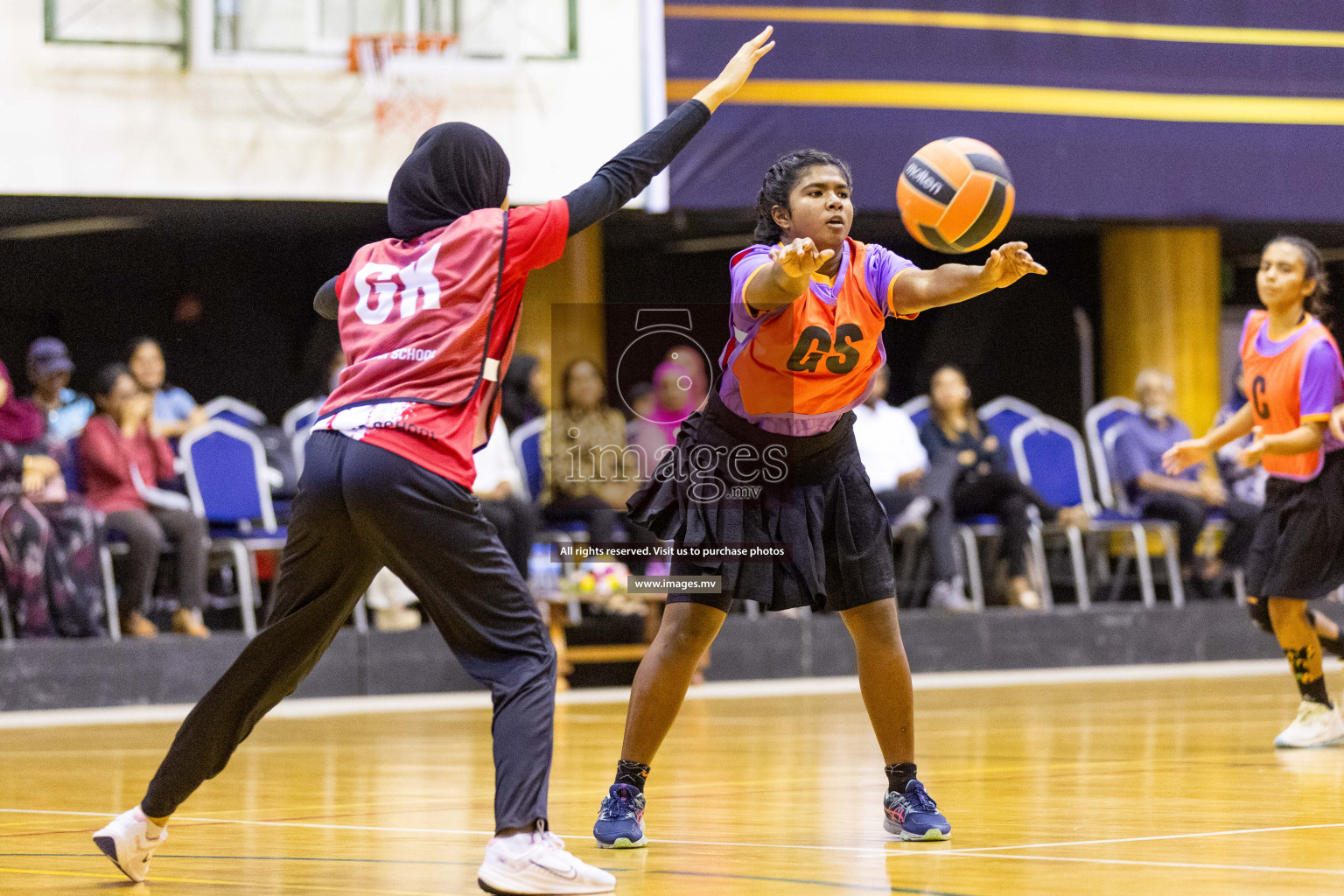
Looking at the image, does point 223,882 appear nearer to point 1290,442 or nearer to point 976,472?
point 1290,442

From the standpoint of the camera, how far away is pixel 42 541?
996 cm

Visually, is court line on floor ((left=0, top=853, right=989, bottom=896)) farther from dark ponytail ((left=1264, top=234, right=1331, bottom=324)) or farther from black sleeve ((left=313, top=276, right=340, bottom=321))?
dark ponytail ((left=1264, top=234, right=1331, bottom=324))

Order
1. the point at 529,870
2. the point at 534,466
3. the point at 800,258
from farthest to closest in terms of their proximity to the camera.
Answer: the point at 534,466
the point at 800,258
the point at 529,870

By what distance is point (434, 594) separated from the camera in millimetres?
4012

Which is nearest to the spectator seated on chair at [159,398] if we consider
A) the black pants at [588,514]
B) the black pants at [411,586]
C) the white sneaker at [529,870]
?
the black pants at [588,514]

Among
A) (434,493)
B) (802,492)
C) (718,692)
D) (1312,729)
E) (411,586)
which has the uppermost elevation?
(434,493)

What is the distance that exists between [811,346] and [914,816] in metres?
1.23

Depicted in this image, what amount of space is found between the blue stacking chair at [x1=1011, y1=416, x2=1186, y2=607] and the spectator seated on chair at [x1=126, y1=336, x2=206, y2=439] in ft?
18.2

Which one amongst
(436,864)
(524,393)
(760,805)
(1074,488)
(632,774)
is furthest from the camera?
(1074,488)

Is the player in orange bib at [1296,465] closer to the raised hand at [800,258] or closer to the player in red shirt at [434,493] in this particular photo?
the raised hand at [800,258]

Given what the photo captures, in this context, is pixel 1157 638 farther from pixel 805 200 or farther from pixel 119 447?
pixel 805 200

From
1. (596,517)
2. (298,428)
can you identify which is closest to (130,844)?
(596,517)

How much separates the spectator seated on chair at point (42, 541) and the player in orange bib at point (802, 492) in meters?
5.95

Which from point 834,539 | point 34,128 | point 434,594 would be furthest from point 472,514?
point 34,128
